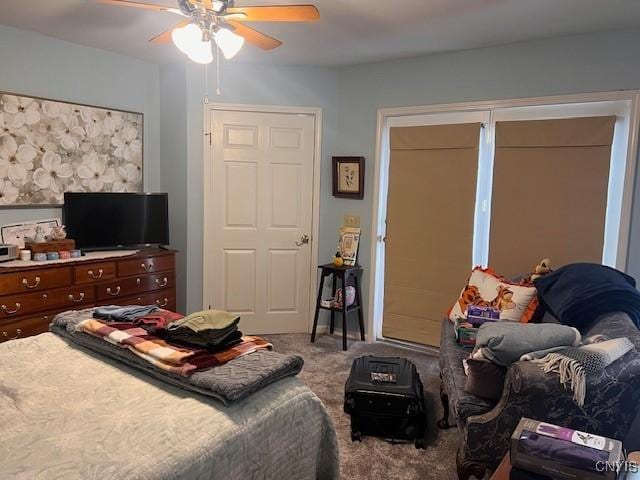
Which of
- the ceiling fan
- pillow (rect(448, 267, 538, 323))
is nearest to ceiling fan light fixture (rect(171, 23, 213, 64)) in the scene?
the ceiling fan

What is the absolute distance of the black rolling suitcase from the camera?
259 cm

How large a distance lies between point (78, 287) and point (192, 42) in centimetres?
207

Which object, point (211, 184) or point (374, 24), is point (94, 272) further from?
point (374, 24)

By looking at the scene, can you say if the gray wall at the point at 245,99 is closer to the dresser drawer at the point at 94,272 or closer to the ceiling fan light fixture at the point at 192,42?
the dresser drawer at the point at 94,272

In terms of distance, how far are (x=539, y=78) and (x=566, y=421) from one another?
256 cm

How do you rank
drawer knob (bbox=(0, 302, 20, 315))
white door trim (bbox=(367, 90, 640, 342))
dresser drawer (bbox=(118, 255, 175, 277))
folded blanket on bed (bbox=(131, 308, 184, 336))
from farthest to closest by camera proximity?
dresser drawer (bbox=(118, 255, 175, 277)) < white door trim (bbox=(367, 90, 640, 342)) < drawer knob (bbox=(0, 302, 20, 315)) < folded blanket on bed (bbox=(131, 308, 184, 336))

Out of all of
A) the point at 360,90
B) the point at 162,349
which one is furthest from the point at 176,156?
the point at 162,349

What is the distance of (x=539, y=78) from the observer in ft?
11.4

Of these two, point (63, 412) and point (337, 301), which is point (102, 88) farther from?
point (63, 412)

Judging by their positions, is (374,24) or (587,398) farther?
(374,24)

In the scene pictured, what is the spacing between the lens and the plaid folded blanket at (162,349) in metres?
1.63

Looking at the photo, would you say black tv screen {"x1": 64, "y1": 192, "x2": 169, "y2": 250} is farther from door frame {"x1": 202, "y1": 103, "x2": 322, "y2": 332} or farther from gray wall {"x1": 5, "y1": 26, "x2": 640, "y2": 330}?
door frame {"x1": 202, "y1": 103, "x2": 322, "y2": 332}

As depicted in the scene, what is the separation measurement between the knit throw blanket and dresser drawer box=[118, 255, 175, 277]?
3003 millimetres

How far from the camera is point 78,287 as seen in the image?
11.3ft
